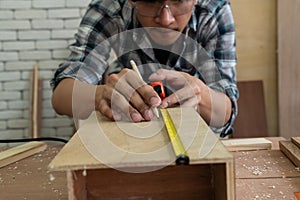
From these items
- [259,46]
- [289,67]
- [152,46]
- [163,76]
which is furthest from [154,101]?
[259,46]

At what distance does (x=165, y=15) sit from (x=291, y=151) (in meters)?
0.51

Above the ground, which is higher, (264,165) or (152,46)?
(152,46)

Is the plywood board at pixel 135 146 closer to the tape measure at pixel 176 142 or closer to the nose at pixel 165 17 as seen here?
the tape measure at pixel 176 142

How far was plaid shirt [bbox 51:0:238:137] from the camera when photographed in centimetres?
144

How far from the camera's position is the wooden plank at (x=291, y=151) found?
1013 millimetres

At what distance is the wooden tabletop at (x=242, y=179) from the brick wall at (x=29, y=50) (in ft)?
5.45

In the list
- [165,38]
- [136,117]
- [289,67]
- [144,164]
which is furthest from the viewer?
[289,67]

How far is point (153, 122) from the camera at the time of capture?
0.95m

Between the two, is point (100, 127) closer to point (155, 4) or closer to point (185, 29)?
point (155, 4)

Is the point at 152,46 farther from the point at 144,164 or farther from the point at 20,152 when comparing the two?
the point at 144,164

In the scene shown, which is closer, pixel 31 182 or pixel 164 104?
pixel 31 182

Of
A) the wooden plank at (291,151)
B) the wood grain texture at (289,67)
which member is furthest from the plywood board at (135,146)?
the wood grain texture at (289,67)

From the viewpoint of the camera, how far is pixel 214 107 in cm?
132

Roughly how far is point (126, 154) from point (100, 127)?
257mm
